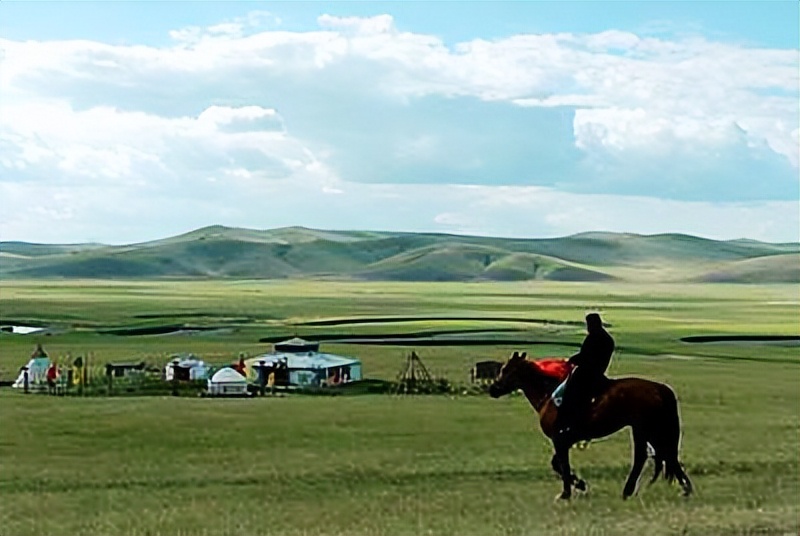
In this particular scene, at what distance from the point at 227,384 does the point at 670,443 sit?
8.77 metres

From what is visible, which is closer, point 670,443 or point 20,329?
point 670,443

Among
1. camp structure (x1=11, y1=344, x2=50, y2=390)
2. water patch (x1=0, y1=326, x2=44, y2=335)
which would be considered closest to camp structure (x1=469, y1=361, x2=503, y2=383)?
A: camp structure (x1=11, y1=344, x2=50, y2=390)

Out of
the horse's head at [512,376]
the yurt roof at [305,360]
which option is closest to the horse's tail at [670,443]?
the horse's head at [512,376]

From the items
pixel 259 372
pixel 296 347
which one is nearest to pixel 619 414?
pixel 259 372

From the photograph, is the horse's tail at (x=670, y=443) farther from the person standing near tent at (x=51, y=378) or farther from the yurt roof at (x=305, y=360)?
the person standing near tent at (x=51, y=378)

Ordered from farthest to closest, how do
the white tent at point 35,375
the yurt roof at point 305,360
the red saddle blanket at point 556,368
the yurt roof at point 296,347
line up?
the yurt roof at point 296,347
the yurt roof at point 305,360
the white tent at point 35,375
the red saddle blanket at point 556,368

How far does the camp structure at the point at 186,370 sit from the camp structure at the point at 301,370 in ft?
2.14

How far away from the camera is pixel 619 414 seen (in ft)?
28.8

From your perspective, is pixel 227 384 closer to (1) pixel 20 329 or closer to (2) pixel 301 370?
(2) pixel 301 370

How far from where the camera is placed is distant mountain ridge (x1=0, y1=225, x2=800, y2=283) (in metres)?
50.5

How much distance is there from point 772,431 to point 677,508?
4527 millimetres

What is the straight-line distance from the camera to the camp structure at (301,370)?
17062 millimetres

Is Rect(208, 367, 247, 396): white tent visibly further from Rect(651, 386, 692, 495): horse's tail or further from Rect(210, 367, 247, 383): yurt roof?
Rect(651, 386, 692, 495): horse's tail

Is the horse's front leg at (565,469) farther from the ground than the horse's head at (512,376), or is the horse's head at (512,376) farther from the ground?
the horse's head at (512,376)
